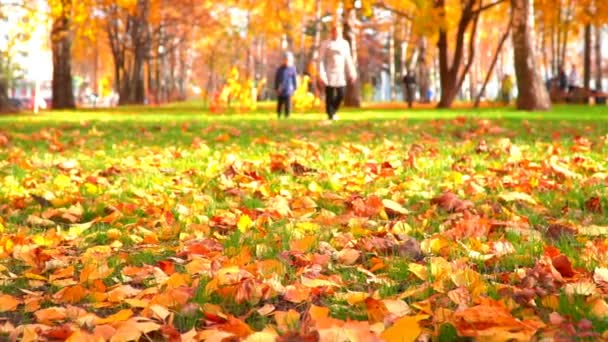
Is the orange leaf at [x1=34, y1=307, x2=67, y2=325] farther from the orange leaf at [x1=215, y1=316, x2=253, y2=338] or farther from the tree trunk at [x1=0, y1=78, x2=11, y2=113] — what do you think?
the tree trunk at [x1=0, y1=78, x2=11, y2=113]

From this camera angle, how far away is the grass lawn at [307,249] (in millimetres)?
2820

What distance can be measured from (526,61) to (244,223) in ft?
66.1

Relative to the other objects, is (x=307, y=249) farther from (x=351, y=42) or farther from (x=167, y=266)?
(x=351, y=42)

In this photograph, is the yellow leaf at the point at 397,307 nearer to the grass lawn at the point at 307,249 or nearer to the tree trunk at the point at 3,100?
the grass lawn at the point at 307,249

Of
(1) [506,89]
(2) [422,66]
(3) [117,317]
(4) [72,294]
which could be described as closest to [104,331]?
(3) [117,317]

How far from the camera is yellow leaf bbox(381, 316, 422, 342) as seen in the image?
2.53m

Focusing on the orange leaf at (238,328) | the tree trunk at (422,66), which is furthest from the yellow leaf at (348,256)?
the tree trunk at (422,66)

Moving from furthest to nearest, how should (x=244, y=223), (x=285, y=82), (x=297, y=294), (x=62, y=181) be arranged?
1. (x=285, y=82)
2. (x=62, y=181)
3. (x=244, y=223)
4. (x=297, y=294)

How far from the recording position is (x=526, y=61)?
23.7 metres

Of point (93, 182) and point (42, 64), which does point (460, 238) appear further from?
point (42, 64)

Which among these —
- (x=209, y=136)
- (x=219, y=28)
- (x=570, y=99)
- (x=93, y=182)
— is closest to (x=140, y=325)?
(x=93, y=182)

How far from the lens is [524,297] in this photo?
2.97m

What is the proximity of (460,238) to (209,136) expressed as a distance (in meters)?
8.90

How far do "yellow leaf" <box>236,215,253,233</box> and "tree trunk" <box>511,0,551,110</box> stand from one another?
19.7 meters
